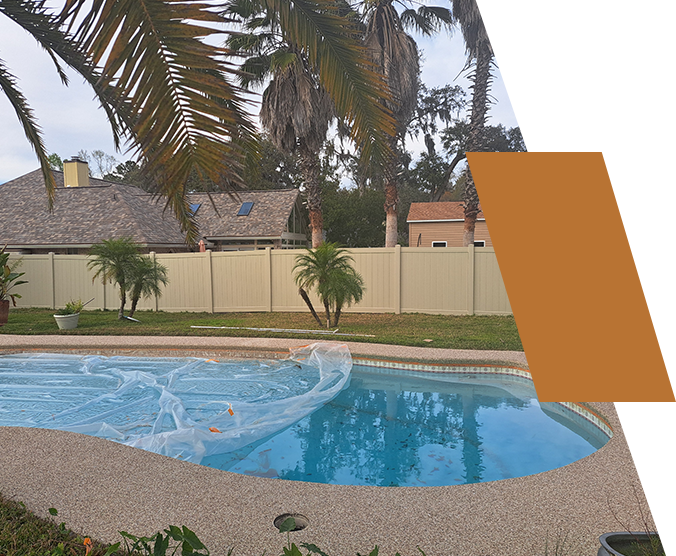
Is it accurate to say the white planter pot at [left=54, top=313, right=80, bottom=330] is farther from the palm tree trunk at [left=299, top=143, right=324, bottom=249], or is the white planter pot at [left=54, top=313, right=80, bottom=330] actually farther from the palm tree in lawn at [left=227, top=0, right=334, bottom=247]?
the palm tree in lawn at [left=227, top=0, right=334, bottom=247]

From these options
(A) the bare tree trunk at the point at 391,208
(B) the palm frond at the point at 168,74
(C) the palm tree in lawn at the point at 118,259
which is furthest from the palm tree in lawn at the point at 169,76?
(A) the bare tree trunk at the point at 391,208

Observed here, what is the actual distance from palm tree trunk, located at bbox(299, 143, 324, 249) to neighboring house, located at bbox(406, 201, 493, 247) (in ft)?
29.3

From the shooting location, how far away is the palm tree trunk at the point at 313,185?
14844 millimetres

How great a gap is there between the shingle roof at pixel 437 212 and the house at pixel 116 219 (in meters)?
5.99

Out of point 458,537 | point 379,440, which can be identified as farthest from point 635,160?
point 379,440

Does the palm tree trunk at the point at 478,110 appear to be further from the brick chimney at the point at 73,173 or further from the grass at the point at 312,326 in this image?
the brick chimney at the point at 73,173

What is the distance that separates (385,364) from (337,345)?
877 mm

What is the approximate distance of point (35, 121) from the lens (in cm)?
511

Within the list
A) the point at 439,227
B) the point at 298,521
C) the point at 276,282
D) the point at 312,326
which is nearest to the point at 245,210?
the point at 276,282

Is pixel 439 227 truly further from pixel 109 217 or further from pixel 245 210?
pixel 109 217

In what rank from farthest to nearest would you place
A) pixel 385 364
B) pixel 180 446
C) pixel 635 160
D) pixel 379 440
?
pixel 385 364, pixel 379 440, pixel 180 446, pixel 635 160

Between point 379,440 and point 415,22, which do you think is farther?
point 415,22

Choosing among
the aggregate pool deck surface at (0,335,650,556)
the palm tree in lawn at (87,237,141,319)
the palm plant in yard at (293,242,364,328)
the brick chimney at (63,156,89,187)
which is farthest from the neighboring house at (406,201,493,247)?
the aggregate pool deck surface at (0,335,650,556)

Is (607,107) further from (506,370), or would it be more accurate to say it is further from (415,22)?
(415,22)
